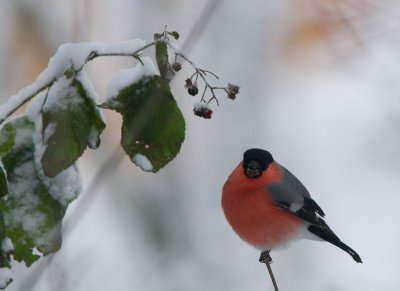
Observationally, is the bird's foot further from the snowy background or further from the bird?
the snowy background

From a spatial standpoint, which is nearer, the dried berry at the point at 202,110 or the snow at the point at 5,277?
the snow at the point at 5,277

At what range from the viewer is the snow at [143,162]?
911 mm

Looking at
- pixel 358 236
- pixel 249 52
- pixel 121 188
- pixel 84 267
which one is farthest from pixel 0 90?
pixel 84 267

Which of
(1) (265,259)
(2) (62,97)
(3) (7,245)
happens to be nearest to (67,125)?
(2) (62,97)

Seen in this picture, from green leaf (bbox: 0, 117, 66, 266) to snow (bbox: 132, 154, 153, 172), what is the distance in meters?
0.10

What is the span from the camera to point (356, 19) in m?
3.92

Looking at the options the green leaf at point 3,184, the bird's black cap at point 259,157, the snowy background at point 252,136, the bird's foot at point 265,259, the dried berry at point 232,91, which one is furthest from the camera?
the snowy background at point 252,136

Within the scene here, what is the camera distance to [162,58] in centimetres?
92

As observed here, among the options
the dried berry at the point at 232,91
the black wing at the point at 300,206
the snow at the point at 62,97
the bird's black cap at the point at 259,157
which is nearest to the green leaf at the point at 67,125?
the snow at the point at 62,97

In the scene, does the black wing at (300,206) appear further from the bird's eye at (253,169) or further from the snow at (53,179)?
the snow at (53,179)

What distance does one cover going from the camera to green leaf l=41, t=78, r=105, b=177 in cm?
84

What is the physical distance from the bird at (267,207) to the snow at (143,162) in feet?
4.73

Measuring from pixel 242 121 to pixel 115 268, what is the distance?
1678mm

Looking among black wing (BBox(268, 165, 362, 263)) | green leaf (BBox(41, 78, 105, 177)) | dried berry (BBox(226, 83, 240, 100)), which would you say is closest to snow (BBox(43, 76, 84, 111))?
green leaf (BBox(41, 78, 105, 177))
